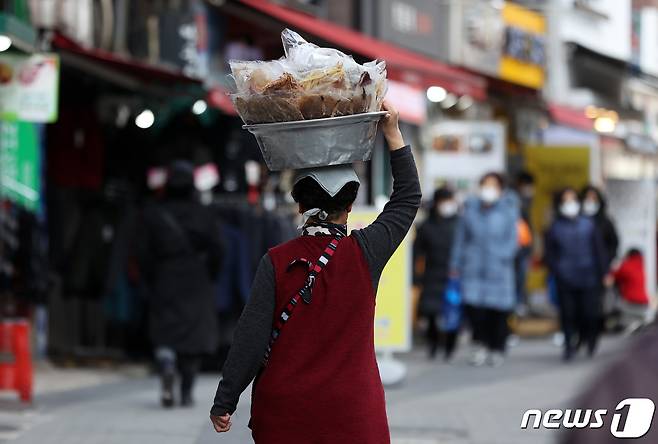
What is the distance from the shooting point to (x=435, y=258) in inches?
626

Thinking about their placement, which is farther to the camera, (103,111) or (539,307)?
(539,307)

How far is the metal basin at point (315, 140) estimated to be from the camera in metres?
4.59

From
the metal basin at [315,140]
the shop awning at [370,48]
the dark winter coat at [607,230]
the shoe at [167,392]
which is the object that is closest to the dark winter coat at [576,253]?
the dark winter coat at [607,230]

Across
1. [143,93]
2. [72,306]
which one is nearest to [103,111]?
[143,93]

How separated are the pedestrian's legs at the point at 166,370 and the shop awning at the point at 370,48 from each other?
5.98 metres

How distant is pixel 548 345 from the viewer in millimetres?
18328

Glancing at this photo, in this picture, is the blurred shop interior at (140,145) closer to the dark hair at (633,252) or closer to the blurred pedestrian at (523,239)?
the dark hair at (633,252)

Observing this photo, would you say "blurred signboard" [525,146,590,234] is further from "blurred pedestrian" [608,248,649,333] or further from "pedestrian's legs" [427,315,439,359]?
"pedestrian's legs" [427,315,439,359]

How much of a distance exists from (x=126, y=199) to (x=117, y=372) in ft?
5.29

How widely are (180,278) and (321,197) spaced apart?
21.1 ft

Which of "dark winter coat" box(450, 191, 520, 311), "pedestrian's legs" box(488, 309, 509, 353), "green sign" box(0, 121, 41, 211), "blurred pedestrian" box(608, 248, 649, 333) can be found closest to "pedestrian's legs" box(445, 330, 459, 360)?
"pedestrian's legs" box(488, 309, 509, 353)

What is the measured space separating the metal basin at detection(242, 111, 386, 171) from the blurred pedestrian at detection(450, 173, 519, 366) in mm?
10472

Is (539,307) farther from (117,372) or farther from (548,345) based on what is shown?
(117,372)

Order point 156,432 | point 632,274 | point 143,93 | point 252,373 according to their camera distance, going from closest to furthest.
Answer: point 252,373
point 156,432
point 143,93
point 632,274
